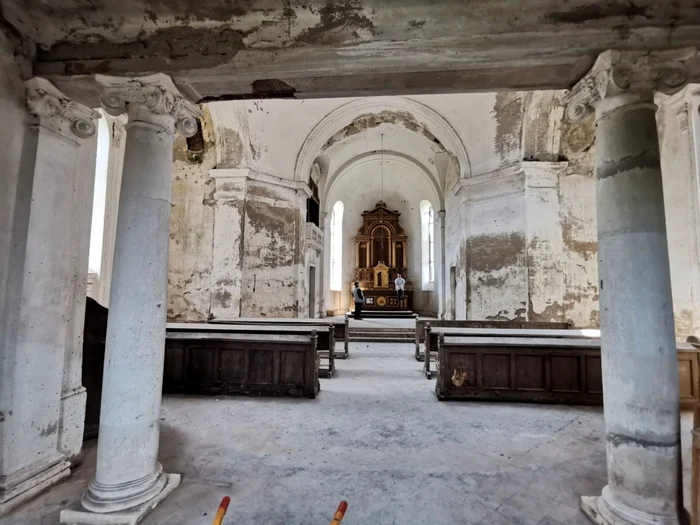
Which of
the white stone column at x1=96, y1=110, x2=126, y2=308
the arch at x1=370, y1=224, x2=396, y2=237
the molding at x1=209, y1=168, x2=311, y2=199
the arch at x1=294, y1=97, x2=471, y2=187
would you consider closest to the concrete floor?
the white stone column at x1=96, y1=110, x2=126, y2=308

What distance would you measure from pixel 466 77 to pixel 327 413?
3.56 m

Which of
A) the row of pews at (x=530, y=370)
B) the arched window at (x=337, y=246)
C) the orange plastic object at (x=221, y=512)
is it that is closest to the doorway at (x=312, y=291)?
the arched window at (x=337, y=246)

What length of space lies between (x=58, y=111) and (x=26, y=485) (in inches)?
99.7

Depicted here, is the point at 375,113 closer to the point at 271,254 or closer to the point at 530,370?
the point at 271,254

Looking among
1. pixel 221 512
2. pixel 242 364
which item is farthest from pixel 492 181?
pixel 221 512

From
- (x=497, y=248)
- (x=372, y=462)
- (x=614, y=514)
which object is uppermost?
(x=497, y=248)

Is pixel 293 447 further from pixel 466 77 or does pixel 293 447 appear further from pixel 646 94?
pixel 646 94

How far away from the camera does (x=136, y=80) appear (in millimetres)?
2414

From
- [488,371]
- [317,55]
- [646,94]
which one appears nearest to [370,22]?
[317,55]

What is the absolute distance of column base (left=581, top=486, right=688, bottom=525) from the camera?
192 cm

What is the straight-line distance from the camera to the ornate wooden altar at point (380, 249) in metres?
17.2

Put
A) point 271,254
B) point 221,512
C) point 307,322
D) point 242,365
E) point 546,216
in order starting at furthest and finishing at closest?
point 271,254 → point 546,216 → point 307,322 → point 242,365 → point 221,512

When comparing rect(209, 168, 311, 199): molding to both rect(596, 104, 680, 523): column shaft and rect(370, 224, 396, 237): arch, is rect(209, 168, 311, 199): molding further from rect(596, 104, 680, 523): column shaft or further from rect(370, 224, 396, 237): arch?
rect(370, 224, 396, 237): arch

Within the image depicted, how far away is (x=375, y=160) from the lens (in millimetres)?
15484
